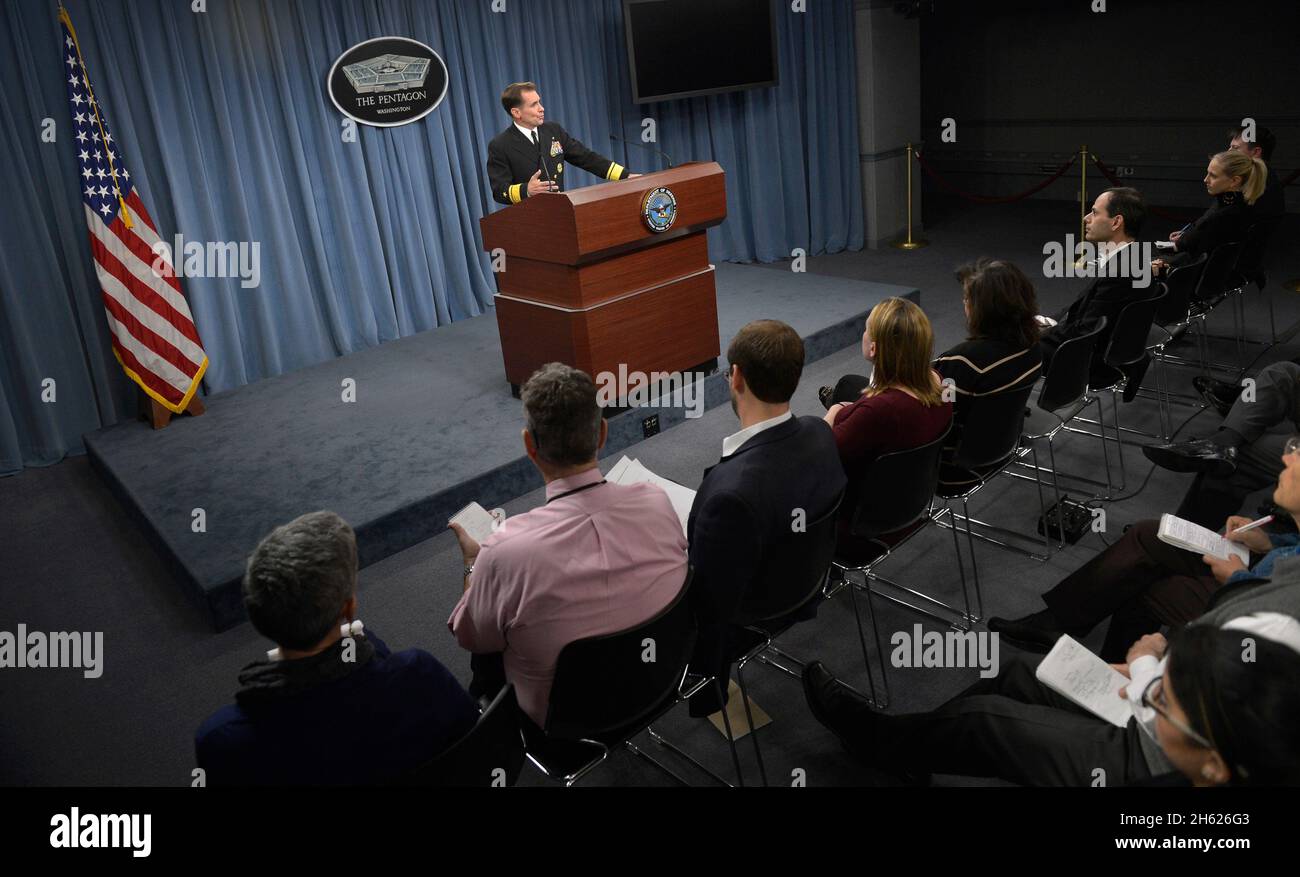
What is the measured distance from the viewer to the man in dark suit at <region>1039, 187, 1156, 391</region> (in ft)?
13.2

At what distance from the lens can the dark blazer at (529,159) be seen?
566cm

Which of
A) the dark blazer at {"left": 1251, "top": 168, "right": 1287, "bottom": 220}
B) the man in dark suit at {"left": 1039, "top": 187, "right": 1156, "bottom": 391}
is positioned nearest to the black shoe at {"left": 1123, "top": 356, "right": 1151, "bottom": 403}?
the man in dark suit at {"left": 1039, "top": 187, "right": 1156, "bottom": 391}

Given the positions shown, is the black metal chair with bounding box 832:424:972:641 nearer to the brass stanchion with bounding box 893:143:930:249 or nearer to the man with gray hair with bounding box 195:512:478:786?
the man with gray hair with bounding box 195:512:478:786

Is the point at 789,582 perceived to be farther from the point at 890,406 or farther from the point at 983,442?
the point at 983,442

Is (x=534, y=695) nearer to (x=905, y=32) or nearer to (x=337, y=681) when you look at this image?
(x=337, y=681)

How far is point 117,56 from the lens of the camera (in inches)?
202

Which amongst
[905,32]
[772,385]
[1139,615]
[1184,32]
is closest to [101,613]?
[772,385]

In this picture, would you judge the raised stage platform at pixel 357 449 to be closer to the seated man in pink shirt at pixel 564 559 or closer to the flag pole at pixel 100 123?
the flag pole at pixel 100 123

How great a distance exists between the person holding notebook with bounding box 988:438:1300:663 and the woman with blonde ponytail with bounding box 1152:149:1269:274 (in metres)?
2.76

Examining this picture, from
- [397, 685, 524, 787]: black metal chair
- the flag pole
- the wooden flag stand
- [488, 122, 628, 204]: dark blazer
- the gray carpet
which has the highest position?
the flag pole

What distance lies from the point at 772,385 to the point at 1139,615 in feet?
4.08

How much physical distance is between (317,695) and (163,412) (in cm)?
414

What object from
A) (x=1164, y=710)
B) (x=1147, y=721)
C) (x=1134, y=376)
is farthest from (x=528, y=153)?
(x=1164, y=710)

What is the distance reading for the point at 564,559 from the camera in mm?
2002
